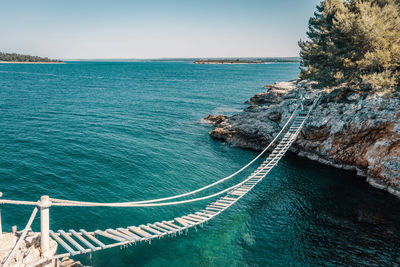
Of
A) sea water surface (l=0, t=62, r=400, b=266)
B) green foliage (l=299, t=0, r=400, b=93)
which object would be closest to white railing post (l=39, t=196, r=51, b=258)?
sea water surface (l=0, t=62, r=400, b=266)

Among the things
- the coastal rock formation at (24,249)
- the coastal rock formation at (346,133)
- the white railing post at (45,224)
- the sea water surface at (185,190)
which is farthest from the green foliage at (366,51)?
the coastal rock formation at (24,249)

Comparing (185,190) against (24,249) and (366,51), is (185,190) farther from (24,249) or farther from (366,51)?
(366,51)

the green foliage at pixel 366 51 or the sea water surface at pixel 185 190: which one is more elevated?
the green foliage at pixel 366 51

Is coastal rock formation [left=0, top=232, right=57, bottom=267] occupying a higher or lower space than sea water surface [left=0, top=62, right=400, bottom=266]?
higher

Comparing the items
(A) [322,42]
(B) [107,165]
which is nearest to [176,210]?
(B) [107,165]

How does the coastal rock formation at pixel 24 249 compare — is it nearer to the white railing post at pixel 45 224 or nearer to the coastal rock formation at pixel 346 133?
the white railing post at pixel 45 224

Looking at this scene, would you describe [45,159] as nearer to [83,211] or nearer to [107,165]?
[107,165]

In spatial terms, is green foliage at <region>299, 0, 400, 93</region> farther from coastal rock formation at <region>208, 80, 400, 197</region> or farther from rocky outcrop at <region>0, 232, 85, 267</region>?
rocky outcrop at <region>0, 232, 85, 267</region>
